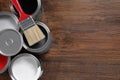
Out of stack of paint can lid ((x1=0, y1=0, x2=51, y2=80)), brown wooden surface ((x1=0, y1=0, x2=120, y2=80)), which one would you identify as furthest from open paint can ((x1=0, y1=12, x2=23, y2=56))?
brown wooden surface ((x1=0, y1=0, x2=120, y2=80))

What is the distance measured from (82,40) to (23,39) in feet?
0.74

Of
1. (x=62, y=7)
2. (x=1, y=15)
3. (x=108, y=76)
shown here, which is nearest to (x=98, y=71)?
(x=108, y=76)

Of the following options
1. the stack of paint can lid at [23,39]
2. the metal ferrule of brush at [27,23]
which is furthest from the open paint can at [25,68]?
the metal ferrule of brush at [27,23]

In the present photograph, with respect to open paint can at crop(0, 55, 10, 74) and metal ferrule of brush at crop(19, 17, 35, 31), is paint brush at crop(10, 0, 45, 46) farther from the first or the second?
open paint can at crop(0, 55, 10, 74)

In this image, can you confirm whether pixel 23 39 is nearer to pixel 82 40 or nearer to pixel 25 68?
pixel 25 68

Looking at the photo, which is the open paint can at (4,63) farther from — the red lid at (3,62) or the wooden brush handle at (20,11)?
the wooden brush handle at (20,11)

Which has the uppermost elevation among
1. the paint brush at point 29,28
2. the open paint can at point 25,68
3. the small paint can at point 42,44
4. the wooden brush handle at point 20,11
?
the wooden brush handle at point 20,11

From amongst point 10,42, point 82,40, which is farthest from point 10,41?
point 82,40

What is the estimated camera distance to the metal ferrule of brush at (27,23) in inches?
37.5

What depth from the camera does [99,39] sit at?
99 centimetres

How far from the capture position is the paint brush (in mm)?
952

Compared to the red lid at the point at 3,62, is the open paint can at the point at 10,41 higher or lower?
→ higher

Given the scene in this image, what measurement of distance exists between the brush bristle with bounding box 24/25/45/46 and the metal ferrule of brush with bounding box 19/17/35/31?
11 mm

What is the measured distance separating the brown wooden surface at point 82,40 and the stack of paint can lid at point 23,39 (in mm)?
45
